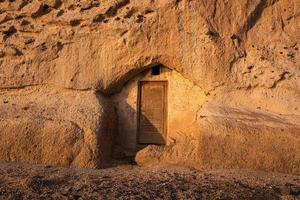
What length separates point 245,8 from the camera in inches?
236

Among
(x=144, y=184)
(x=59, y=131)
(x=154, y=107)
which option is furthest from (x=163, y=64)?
(x=144, y=184)

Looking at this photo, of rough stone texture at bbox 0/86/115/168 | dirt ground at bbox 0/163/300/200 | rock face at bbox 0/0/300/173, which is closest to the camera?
dirt ground at bbox 0/163/300/200

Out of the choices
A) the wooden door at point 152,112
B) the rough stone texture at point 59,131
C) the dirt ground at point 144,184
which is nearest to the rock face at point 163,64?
the rough stone texture at point 59,131

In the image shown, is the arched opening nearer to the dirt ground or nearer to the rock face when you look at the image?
the rock face

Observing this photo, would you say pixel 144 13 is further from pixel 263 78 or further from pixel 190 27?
pixel 263 78

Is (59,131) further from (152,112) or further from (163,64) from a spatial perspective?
(163,64)

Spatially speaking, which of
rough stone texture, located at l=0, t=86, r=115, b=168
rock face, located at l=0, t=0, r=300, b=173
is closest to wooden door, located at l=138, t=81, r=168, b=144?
rock face, located at l=0, t=0, r=300, b=173

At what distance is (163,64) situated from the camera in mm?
6172

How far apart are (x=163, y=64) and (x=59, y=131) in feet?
5.92

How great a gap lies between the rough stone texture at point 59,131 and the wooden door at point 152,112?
0.49 metres

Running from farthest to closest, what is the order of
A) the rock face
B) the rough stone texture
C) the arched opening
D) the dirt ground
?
the arched opening, the rough stone texture, the rock face, the dirt ground

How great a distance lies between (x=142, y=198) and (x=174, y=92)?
2.80 meters

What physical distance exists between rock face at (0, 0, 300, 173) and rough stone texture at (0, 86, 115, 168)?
14 mm

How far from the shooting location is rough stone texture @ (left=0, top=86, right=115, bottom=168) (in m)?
5.55
